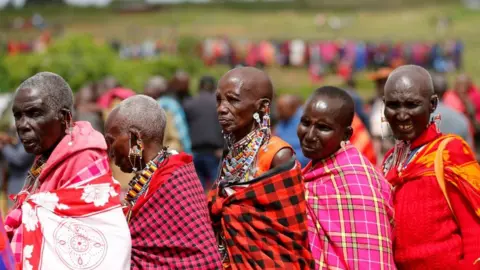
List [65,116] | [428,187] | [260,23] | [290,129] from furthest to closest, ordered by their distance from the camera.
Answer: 1. [260,23]
2. [290,129]
3. [428,187]
4. [65,116]

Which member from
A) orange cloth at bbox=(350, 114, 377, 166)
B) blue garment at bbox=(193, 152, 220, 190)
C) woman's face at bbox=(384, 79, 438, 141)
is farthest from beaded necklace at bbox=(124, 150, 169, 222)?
blue garment at bbox=(193, 152, 220, 190)

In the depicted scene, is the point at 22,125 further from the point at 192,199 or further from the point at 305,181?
the point at 305,181

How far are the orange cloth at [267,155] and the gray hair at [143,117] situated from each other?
0.53 meters

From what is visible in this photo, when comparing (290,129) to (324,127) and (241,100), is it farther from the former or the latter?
(241,100)

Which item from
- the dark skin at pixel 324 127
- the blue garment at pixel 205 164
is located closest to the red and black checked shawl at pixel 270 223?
the dark skin at pixel 324 127

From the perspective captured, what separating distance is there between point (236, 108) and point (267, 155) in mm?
305

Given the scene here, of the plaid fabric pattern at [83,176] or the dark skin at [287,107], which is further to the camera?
the dark skin at [287,107]

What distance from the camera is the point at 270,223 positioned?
13.0 ft

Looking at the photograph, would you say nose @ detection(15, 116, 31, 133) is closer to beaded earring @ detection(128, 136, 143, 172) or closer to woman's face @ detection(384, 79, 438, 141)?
beaded earring @ detection(128, 136, 143, 172)

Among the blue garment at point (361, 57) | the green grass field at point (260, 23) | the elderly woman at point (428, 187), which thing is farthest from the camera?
the green grass field at point (260, 23)

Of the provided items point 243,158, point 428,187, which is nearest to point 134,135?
point 243,158

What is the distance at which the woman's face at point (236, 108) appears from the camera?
4219mm

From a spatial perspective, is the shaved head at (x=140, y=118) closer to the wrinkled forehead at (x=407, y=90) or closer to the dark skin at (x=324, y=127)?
the dark skin at (x=324, y=127)

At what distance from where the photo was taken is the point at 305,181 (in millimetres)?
4348
